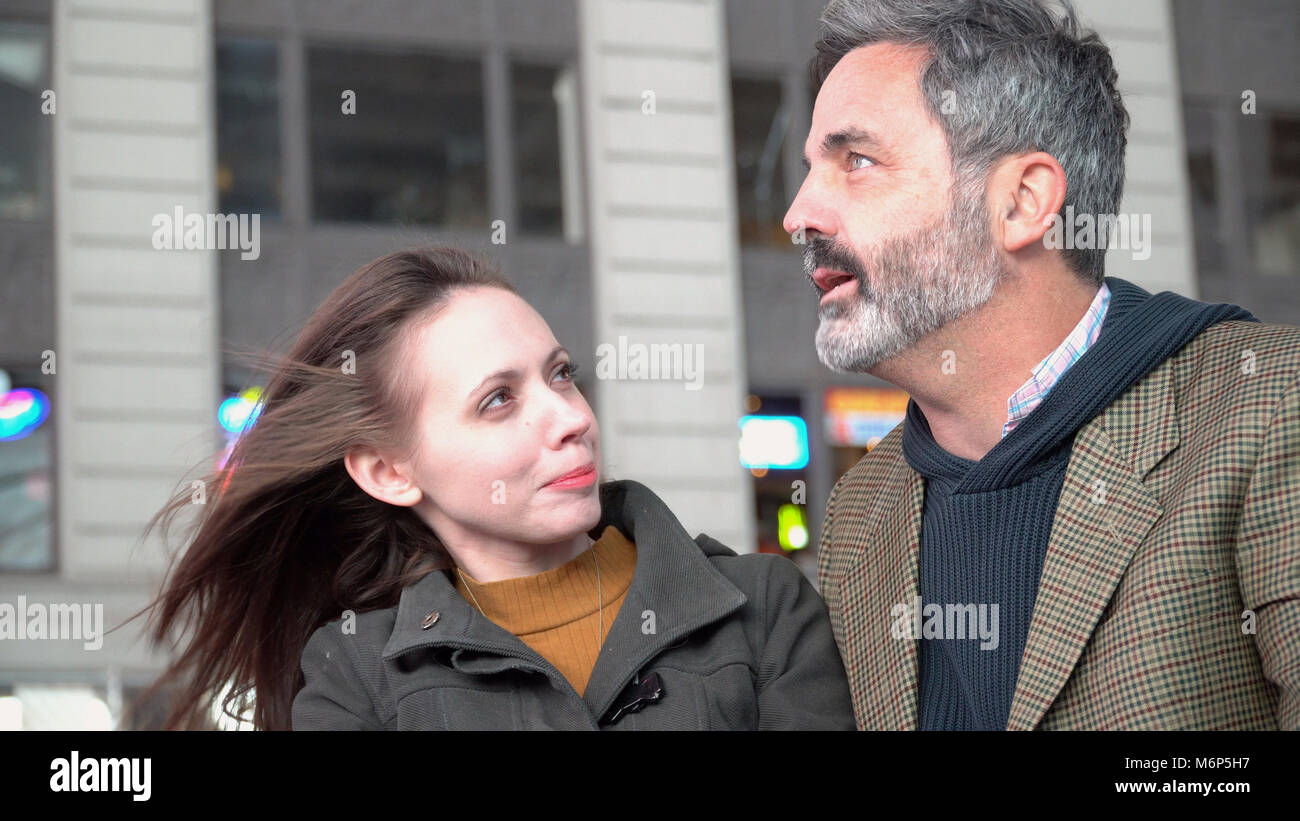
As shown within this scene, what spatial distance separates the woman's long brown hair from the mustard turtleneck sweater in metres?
0.23

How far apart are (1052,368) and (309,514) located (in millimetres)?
1759

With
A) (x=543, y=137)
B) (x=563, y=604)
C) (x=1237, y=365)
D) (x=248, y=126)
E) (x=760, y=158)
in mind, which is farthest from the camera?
(x=760, y=158)

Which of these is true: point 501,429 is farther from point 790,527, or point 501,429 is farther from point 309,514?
point 790,527

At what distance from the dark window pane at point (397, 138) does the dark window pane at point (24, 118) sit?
219 centimetres

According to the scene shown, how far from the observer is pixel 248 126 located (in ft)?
40.3

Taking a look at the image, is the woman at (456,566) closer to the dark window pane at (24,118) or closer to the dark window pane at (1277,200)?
the dark window pane at (24,118)

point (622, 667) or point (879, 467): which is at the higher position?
point (879, 467)

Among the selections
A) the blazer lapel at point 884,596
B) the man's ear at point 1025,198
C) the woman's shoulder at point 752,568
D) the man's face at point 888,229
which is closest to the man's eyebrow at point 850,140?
the man's face at point 888,229

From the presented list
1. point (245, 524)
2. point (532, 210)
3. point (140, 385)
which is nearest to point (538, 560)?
point (245, 524)

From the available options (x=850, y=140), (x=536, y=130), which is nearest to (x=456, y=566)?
(x=850, y=140)

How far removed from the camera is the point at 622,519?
334cm
